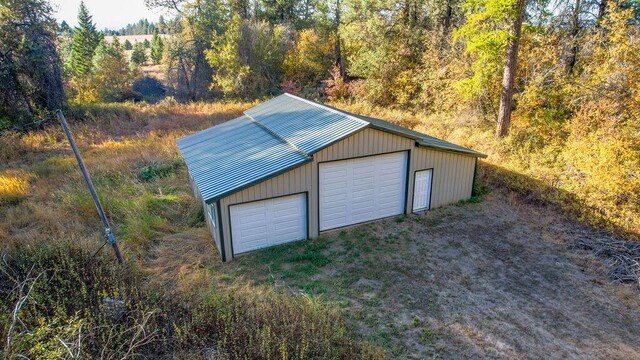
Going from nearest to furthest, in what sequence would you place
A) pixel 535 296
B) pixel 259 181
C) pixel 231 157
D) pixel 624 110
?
pixel 535 296
pixel 259 181
pixel 231 157
pixel 624 110

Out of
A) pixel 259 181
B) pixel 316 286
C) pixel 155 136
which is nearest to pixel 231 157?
pixel 259 181

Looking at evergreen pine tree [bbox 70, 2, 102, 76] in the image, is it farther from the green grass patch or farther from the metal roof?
the metal roof

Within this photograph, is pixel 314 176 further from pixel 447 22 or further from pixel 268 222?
pixel 447 22

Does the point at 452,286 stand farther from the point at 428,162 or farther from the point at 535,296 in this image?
the point at 428,162

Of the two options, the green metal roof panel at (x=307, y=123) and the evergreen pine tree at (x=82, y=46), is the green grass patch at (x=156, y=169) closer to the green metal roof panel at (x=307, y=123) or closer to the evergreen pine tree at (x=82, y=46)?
the green metal roof panel at (x=307, y=123)

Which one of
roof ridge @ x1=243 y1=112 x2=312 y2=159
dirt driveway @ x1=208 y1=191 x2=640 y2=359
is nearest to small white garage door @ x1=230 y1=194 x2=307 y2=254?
dirt driveway @ x1=208 y1=191 x2=640 y2=359

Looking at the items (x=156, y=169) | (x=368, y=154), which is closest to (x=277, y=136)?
(x=368, y=154)
